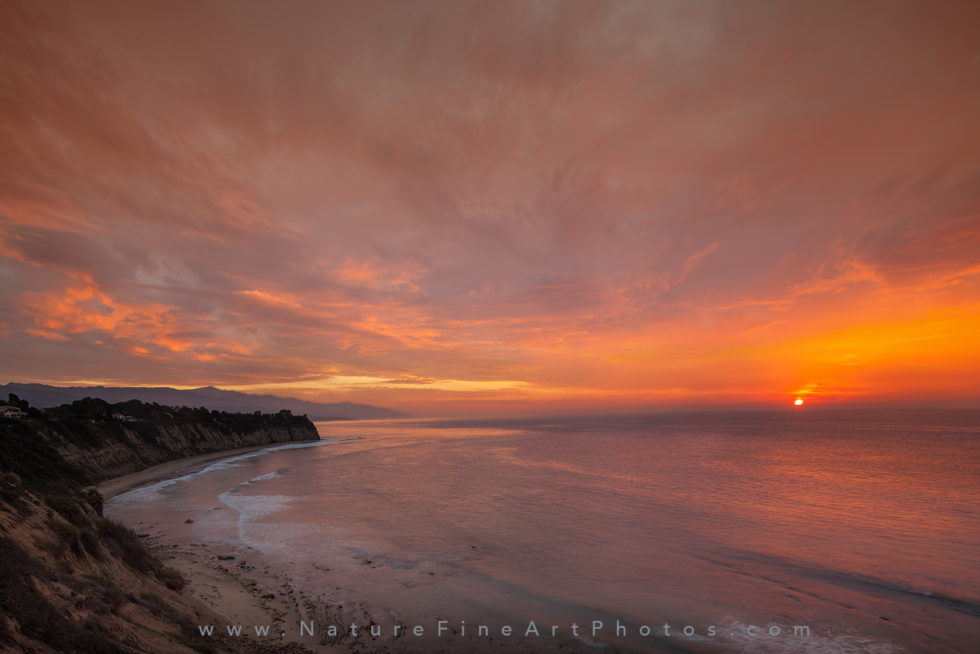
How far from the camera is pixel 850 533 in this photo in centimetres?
2562

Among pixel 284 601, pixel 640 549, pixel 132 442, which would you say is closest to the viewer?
pixel 284 601

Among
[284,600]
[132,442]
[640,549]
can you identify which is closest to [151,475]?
[132,442]

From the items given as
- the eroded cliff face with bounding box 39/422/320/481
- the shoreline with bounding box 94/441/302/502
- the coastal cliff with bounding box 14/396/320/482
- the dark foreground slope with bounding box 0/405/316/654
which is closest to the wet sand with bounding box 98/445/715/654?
the dark foreground slope with bounding box 0/405/316/654

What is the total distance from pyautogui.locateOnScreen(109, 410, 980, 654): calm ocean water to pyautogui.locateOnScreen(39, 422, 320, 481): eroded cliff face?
1155cm

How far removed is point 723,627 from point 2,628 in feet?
63.8

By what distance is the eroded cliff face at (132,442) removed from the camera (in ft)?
149

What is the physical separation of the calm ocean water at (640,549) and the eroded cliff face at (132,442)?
11.6m

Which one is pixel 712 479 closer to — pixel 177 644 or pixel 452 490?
pixel 452 490

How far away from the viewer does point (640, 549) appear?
2294cm

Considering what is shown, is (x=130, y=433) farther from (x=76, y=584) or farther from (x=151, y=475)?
(x=76, y=584)

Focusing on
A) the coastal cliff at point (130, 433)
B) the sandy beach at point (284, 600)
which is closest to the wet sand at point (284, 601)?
the sandy beach at point (284, 600)

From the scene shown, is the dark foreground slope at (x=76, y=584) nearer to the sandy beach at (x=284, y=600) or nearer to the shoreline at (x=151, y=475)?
the sandy beach at (x=284, y=600)

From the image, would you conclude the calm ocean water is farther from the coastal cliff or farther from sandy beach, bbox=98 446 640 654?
the coastal cliff

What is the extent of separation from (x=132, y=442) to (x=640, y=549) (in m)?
71.3
